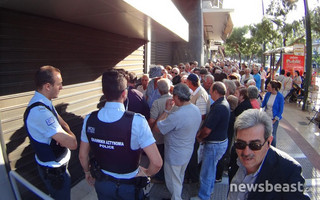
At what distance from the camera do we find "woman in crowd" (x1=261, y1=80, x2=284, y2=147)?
16.2 feet

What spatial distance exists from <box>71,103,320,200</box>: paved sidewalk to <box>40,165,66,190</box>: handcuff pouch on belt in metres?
1.45

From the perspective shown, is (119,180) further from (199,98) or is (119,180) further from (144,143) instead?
(199,98)

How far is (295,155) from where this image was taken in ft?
18.6

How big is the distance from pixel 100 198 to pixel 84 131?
721mm

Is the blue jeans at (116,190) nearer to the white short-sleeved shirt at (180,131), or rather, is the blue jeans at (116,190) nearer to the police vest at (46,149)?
the police vest at (46,149)

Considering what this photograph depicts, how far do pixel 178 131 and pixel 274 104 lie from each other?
9.72ft

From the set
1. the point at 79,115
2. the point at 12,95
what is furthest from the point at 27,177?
the point at 79,115

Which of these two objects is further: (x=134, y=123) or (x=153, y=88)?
(x=153, y=88)

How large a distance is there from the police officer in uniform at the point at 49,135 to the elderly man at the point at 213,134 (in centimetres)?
195

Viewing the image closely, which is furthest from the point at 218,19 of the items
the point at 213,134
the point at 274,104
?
the point at 213,134

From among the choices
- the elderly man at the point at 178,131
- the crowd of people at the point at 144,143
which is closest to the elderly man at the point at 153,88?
the crowd of people at the point at 144,143

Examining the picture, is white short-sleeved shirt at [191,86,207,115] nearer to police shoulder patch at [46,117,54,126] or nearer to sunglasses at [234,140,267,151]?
sunglasses at [234,140,267,151]

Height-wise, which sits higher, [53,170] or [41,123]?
[41,123]

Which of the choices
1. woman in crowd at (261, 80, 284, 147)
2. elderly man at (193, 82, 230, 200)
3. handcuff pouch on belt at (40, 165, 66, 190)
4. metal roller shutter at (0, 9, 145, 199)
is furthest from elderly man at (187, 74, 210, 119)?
handcuff pouch on belt at (40, 165, 66, 190)
